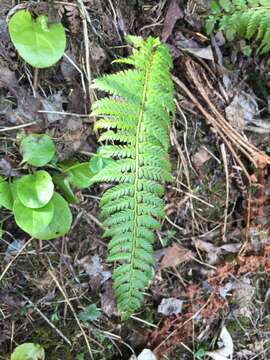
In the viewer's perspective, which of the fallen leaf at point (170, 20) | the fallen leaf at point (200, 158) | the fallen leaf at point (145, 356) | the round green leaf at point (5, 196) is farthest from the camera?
the fallen leaf at point (200, 158)

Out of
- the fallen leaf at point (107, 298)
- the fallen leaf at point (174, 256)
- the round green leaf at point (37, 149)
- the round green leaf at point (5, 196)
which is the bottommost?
the fallen leaf at point (107, 298)

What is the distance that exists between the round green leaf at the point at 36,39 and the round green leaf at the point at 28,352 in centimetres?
131

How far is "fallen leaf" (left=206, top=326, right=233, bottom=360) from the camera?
2.66m

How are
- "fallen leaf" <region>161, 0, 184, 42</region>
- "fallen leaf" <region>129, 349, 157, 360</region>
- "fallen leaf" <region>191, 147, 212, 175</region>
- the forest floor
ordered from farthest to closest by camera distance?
"fallen leaf" <region>191, 147, 212, 175</region> < "fallen leaf" <region>129, 349, 157, 360</region> < "fallen leaf" <region>161, 0, 184, 42</region> < the forest floor

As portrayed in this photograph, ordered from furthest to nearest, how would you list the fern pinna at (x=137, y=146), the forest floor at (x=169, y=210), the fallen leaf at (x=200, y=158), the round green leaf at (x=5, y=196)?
the fallen leaf at (x=200, y=158), the forest floor at (x=169, y=210), the round green leaf at (x=5, y=196), the fern pinna at (x=137, y=146)

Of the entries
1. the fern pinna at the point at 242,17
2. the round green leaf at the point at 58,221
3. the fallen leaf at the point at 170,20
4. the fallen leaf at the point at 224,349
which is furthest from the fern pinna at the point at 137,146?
the fallen leaf at the point at 224,349

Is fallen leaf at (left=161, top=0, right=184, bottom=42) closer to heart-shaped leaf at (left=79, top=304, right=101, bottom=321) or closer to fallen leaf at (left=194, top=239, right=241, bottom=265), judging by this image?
fallen leaf at (left=194, top=239, right=241, bottom=265)

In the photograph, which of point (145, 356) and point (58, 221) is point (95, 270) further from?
point (145, 356)

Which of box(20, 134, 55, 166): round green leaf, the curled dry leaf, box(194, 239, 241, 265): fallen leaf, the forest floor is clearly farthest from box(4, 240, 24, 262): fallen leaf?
box(194, 239, 241, 265): fallen leaf

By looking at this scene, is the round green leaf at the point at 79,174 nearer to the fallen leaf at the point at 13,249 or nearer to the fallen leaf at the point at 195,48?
the fallen leaf at the point at 13,249

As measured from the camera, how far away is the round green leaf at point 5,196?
2.07 meters

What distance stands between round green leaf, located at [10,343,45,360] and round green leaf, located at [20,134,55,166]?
887 mm

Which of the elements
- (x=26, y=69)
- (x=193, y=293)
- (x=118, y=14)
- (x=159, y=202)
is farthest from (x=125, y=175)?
(x=193, y=293)

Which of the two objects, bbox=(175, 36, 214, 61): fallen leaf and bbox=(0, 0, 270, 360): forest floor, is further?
bbox=(175, 36, 214, 61): fallen leaf
